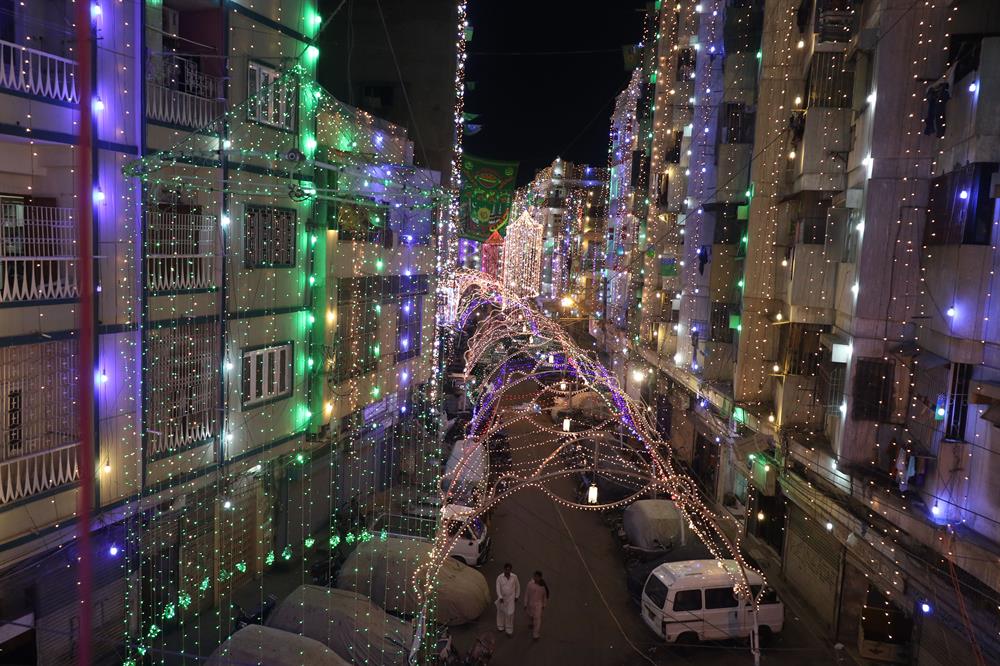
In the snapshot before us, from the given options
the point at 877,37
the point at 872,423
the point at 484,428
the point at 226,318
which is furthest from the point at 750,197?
the point at 484,428

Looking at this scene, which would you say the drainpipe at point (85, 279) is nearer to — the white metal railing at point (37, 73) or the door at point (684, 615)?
the white metal railing at point (37, 73)

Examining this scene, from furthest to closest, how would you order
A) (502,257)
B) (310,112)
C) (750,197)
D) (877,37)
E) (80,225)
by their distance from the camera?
(502,257) → (750,197) → (310,112) → (877,37) → (80,225)

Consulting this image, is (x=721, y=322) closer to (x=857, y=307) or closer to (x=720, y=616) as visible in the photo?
(x=857, y=307)

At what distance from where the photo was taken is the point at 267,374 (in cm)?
1336

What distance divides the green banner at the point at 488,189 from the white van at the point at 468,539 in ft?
50.1

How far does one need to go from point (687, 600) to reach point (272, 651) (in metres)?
7.10

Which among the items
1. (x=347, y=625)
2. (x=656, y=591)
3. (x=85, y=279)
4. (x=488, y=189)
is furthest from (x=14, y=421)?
(x=488, y=189)

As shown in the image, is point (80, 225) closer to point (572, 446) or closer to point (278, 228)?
point (278, 228)

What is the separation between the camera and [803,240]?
46.1ft

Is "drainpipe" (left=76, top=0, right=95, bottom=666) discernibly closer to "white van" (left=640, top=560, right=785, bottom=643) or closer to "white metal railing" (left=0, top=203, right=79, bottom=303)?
"white metal railing" (left=0, top=203, right=79, bottom=303)

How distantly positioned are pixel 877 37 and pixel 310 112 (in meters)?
9.95

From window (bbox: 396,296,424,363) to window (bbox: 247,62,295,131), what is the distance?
7146 mm

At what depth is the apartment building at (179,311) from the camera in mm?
8867

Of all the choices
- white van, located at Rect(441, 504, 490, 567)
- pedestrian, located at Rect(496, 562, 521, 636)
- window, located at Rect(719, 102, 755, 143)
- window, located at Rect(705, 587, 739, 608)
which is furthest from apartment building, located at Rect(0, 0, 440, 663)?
window, located at Rect(705, 587, 739, 608)
